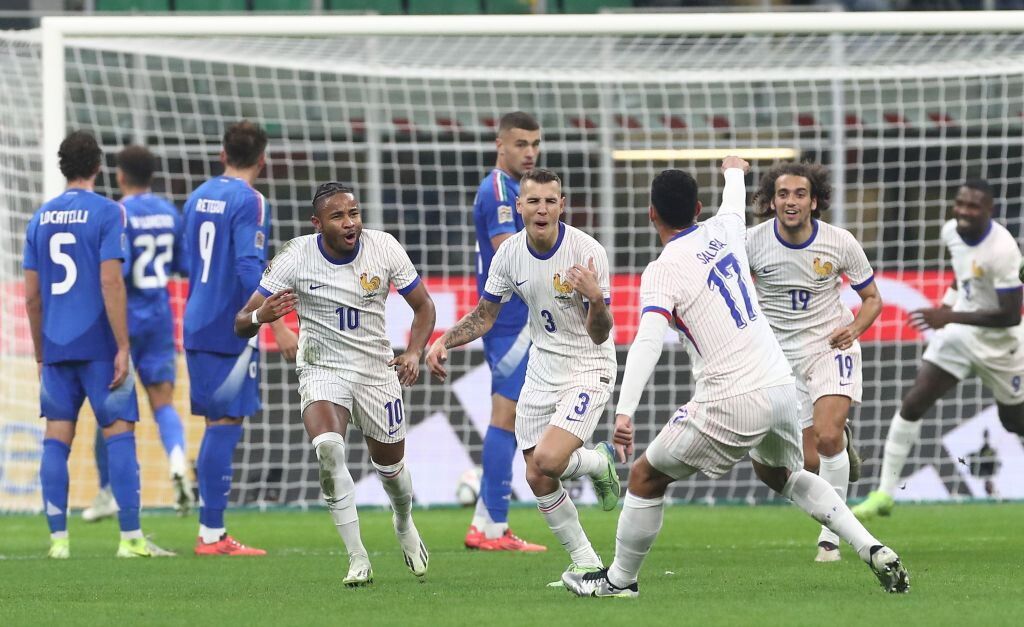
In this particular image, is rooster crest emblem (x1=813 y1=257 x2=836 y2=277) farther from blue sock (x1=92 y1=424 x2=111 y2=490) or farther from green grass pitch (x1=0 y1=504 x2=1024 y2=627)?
blue sock (x1=92 y1=424 x2=111 y2=490)

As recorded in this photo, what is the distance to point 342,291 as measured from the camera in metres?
7.46

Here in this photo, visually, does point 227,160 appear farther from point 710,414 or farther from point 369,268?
point 710,414

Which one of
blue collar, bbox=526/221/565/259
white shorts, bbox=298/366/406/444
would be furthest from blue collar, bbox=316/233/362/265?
blue collar, bbox=526/221/565/259

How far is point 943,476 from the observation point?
517 inches

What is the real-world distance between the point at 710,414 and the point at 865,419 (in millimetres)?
7613

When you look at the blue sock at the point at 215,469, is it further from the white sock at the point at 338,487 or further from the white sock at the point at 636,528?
the white sock at the point at 636,528

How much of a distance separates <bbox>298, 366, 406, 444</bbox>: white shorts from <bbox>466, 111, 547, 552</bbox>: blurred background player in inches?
64.6

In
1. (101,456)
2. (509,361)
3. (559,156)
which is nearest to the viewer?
(509,361)

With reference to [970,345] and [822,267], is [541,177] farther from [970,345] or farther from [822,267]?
[970,345]

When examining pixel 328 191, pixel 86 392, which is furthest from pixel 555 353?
pixel 86 392

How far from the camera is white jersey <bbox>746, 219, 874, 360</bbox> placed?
8.39m

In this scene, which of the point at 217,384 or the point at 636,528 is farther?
the point at 217,384

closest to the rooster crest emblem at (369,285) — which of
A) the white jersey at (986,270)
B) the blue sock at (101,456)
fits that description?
the blue sock at (101,456)

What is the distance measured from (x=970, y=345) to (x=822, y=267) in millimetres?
2891
